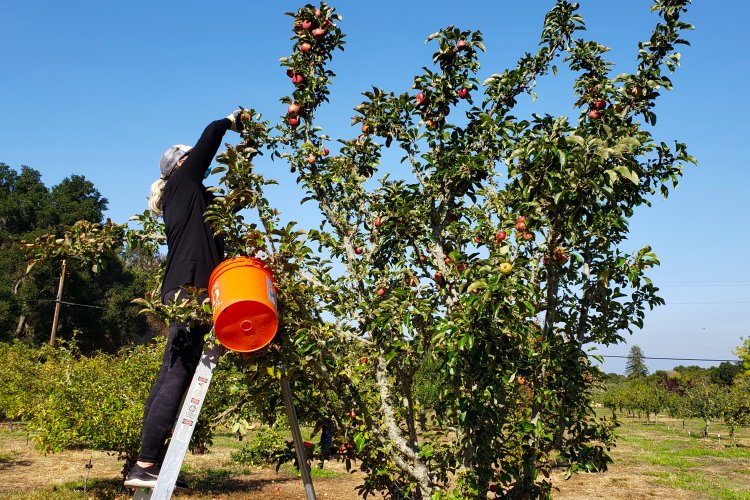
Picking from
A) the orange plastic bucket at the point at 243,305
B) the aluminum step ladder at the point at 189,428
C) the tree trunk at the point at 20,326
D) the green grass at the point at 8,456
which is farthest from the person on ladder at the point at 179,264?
the tree trunk at the point at 20,326

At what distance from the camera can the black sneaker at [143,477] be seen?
2.51 metres

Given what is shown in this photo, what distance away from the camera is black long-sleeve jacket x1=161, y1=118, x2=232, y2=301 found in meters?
2.85

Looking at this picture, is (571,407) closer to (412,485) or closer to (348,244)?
(412,485)

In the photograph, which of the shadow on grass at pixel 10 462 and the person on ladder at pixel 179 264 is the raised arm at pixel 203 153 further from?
the shadow on grass at pixel 10 462

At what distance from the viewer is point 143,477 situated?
101 inches

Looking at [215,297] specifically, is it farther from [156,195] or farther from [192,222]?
[156,195]

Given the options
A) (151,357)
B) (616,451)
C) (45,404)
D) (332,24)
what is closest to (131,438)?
(151,357)

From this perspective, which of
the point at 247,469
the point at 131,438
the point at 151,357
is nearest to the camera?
the point at 131,438

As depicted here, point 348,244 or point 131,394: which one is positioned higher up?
point 348,244

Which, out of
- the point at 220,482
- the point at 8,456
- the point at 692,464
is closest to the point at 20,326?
the point at 8,456

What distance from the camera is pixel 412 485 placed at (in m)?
3.25

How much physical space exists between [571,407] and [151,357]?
883 cm

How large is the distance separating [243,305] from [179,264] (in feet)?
2.17

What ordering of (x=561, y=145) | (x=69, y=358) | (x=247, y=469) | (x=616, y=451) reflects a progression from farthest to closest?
(x=616, y=451)
(x=247, y=469)
(x=69, y=358)
(x=561, y=145)
